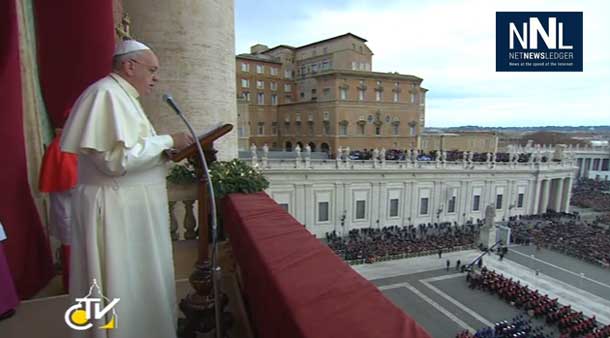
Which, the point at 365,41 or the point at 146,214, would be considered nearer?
the point at 146,214

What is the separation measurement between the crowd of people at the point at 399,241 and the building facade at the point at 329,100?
44.3 feet

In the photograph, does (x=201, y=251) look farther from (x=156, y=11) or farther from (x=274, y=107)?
(x=274, y=107)

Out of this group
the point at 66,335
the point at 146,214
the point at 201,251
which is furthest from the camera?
the point at 66,335

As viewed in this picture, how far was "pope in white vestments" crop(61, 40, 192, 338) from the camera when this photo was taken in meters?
1.93

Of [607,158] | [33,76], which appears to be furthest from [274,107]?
[607,158]

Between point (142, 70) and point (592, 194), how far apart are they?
60.1 metres

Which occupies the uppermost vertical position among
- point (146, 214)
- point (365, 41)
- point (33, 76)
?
point (365, 41)

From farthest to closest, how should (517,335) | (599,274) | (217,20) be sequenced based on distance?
(599,274) < (517,335) < (217,20)

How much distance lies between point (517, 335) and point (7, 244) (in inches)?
576

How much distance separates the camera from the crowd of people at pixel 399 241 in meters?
20.8

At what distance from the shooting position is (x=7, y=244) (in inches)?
143

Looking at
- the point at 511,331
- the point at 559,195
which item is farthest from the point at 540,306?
Answer: the point at 559,195

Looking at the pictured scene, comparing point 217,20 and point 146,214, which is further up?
point 217,20

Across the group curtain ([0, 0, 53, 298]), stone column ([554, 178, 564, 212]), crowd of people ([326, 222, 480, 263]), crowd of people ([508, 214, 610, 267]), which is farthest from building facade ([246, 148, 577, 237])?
curtain ([0, 0, 53, 298])
